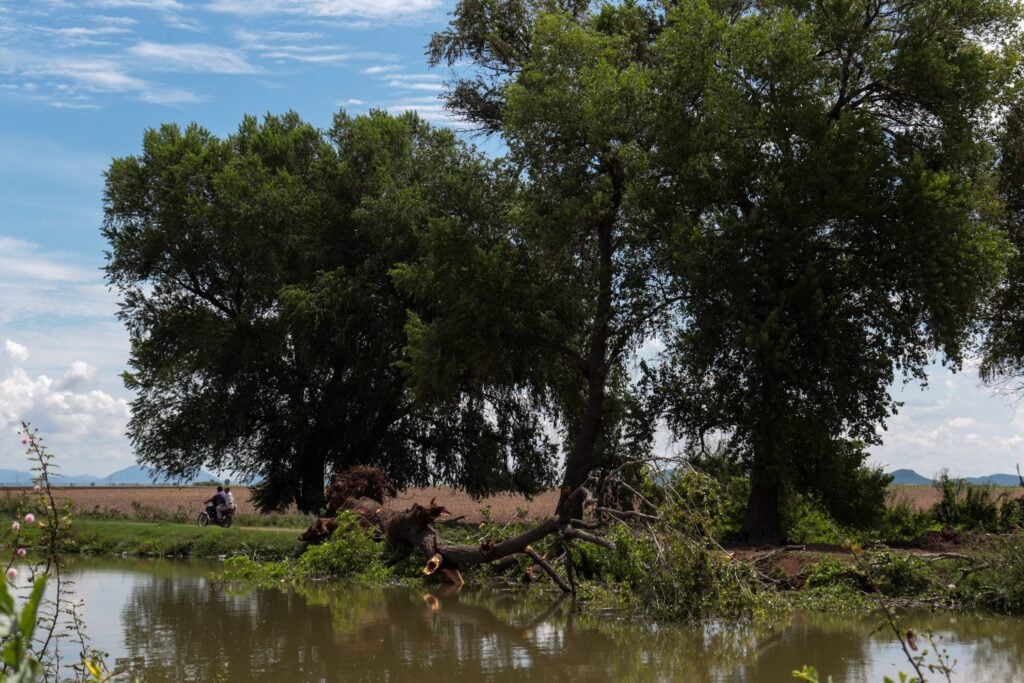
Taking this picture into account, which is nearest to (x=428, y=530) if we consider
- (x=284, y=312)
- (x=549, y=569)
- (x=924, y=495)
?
(x=549, y=569)

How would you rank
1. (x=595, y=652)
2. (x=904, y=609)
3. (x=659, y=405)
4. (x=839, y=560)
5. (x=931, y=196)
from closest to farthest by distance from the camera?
(x=595, y=652) < (x=904, y=609) < (x=839, y=560) < (x=931, y=196) < (x=659, y=405)

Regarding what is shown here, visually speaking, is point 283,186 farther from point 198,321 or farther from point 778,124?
point 778,124

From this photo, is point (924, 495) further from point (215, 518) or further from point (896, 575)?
point (215, 518)

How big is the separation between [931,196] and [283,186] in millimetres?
22147

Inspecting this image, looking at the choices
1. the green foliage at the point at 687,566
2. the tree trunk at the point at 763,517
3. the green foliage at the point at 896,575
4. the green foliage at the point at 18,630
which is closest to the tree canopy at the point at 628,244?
the tree trunk at the point at 763,517

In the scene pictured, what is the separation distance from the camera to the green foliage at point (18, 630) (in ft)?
5.17

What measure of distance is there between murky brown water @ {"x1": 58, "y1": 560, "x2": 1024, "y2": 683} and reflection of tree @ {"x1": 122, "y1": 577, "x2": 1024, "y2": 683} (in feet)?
0.05

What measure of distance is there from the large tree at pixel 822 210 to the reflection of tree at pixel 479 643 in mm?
7626

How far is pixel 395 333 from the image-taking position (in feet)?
107

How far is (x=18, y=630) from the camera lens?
1.74 meters

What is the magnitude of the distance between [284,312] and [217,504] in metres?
6.73

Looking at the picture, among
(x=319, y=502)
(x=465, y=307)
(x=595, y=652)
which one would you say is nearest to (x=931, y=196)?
(x=465, y=307)

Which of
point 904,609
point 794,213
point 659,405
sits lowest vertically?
point 904,609

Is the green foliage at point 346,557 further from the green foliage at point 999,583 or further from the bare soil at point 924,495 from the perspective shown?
the bare soil at point 924,495
